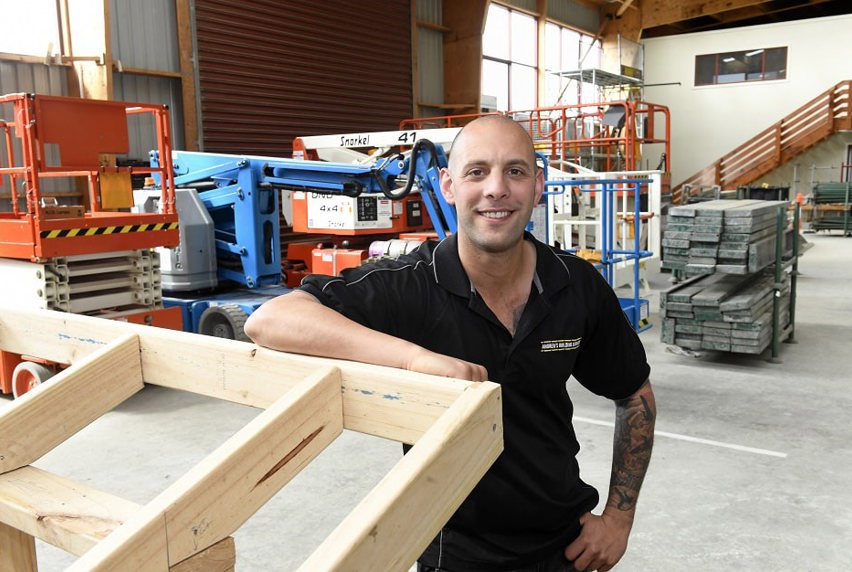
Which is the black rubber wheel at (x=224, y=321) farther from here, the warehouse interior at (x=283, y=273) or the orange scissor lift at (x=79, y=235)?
the orange scissor lift at (x=79, y=235)

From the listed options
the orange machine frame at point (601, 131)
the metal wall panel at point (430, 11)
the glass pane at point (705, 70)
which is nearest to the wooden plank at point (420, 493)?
the orange machine frame at point (601, 131)

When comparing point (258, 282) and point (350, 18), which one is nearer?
point (258, 282)

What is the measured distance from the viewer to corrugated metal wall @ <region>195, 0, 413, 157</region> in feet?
37.8

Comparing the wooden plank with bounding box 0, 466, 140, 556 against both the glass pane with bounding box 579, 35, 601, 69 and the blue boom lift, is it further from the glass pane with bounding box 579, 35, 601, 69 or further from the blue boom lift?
the glass pane with bounding box 579, 35, 601, 69

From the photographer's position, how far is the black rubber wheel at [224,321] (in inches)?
Answer: 264

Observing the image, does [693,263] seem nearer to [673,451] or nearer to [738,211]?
[738,211]

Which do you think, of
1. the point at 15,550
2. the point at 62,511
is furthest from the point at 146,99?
the point at 62,511

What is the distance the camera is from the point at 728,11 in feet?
85.7

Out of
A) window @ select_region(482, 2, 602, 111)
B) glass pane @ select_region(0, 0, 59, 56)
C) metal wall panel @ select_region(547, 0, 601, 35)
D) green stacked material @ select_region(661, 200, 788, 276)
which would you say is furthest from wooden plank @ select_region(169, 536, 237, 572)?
metal wall panel @ select_region(547, 0, 601, 35)

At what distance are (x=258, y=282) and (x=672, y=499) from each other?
4.74 m

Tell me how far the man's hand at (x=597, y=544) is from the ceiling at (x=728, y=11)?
75.7ft

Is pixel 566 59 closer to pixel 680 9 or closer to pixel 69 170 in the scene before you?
pixel 680 9

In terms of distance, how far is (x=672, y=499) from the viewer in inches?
164

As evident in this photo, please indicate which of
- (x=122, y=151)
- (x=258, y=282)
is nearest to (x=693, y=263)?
(x=258, y=282)
